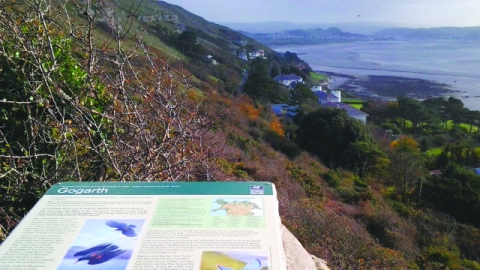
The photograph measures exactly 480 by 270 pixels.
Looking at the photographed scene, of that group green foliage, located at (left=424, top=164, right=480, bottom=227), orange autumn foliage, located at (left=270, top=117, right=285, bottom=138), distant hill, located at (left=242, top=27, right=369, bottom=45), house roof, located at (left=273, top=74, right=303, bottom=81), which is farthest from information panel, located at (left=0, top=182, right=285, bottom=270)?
distant hill, located at (left=242, top=27, right=369, bottom=45)

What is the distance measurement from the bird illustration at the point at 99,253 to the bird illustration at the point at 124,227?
0.11 m

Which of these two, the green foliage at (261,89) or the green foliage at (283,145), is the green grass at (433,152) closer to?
the green foliage at (283,145)

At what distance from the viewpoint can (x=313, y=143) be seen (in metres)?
25.1

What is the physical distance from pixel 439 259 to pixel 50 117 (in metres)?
9.23

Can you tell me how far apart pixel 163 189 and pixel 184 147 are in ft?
6.93

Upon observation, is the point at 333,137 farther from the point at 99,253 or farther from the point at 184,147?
the point at 99,253

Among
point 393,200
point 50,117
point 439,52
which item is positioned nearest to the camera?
point 50,117

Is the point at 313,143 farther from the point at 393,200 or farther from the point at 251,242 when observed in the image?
the point at 251,242

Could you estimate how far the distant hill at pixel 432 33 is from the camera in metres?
153

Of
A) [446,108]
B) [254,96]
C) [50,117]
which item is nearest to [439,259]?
[50,117]

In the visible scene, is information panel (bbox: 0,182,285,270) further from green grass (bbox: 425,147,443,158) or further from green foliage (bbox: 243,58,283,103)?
green foliage (bbox: 243,58,283,103)

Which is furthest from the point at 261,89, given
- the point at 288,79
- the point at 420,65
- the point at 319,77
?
the point at 420,65

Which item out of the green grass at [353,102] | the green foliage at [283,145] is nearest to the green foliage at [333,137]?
the green foliage at [283,145]

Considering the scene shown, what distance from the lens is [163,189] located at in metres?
2.21
